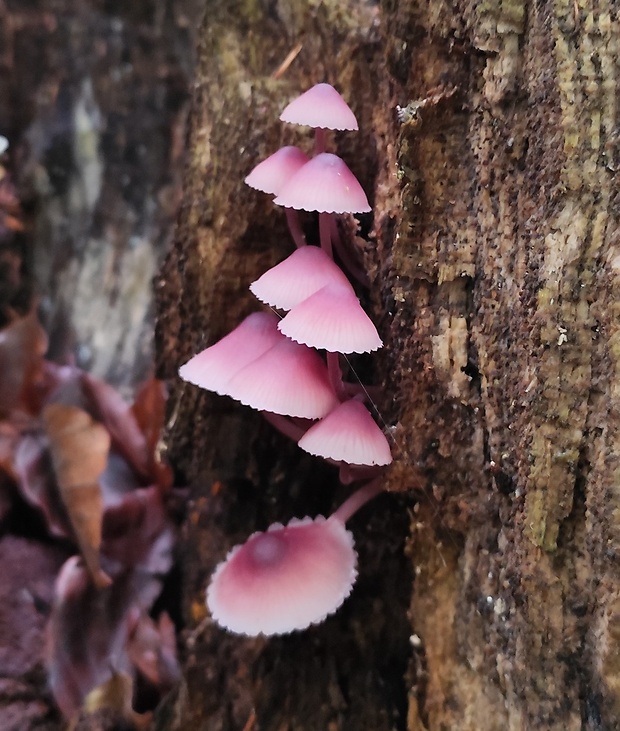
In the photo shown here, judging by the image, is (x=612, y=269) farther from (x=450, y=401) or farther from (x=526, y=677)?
(x=526, y=677)

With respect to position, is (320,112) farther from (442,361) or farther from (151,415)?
(151,415)

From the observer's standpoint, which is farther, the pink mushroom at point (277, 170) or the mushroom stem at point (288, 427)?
the mushroom stem at point (288, 427)

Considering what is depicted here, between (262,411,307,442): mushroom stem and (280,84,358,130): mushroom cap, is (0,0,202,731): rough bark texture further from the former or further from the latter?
(280,84,358,130): mushroom cap

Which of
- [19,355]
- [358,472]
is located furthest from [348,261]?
[19,355]

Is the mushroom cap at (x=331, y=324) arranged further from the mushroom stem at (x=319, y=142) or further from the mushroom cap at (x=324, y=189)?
the mushroom stem at (x=319, y=142)

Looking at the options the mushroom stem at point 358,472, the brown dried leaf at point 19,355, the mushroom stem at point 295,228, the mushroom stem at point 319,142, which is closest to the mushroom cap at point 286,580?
the mushroom stem at point 358,472

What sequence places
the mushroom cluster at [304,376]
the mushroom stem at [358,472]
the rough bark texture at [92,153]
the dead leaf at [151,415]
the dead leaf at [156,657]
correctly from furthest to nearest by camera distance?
1. the rough bark texture at [92,153]
2. the dead leaf at [151,415]
3. the dead leaf at [156,657]
4. the mushroom stem at [358,472]
5. the mushroom cluster at [304,376]

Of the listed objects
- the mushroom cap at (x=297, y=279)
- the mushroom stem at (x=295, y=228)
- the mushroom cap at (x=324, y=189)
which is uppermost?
the mushroom cap at (x=324, y=189)
